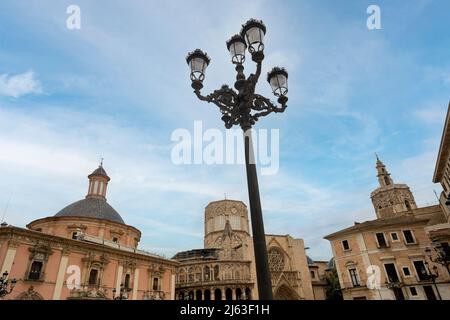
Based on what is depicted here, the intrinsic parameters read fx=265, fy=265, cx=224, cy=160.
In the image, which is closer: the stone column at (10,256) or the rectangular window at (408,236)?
the stone column at (10,256)

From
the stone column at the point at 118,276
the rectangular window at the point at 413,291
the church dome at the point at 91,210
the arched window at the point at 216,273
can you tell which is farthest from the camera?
the arched window at the point at 216,273

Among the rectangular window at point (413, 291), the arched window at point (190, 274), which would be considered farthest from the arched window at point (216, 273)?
the rectangular window at point (413, 291)

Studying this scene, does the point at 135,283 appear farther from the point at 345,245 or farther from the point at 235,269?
the point at 345,245

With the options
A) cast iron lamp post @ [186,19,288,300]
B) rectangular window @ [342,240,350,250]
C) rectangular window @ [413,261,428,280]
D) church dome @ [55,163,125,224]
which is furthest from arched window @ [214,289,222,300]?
cast iron lamp post @ [186,19,288,300]

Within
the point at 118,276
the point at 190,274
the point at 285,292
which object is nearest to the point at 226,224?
the point at 190,274

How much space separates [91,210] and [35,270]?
1098 cm

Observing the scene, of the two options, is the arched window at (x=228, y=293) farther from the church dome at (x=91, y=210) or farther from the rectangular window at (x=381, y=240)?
the rectangular window at (x=381, y=240)

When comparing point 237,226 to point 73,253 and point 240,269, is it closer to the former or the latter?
point 240,269

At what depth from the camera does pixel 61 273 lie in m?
20.8

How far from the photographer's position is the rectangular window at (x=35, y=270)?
19.3 metres

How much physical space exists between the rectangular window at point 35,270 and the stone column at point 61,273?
1.34 metres
